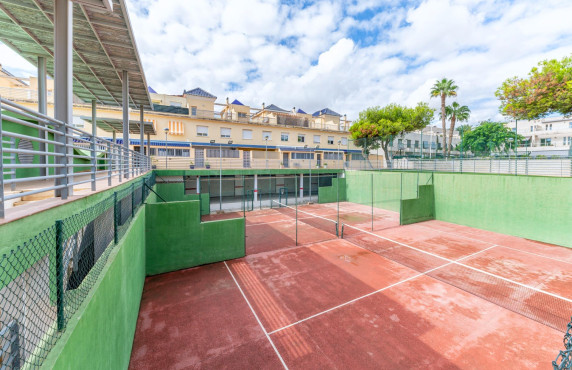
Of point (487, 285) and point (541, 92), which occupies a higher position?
point (541, 92)

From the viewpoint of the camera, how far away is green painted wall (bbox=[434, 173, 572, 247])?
13.4 meters

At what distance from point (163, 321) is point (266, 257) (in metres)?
5.29

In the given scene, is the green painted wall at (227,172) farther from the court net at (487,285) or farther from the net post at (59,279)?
the net post at (59,279)

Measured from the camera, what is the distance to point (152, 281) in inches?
370

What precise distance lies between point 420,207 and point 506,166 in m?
5.99

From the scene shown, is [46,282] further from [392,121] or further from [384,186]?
[392,121]

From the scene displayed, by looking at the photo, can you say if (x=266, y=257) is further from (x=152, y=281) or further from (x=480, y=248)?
(x=480, y=248)

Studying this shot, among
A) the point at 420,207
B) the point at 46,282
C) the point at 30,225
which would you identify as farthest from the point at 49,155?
the point at 420,207

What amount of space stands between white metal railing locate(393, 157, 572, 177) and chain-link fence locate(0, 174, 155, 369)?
2171 cm

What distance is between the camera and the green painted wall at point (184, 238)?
996 centimetres

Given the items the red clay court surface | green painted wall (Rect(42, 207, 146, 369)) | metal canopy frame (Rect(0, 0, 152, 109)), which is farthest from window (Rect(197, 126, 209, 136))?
green painted wall (Rect(42, 207, 146, 369))

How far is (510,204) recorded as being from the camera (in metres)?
15.2

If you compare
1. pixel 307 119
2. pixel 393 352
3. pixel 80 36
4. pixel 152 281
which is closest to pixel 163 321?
pixel 152 281

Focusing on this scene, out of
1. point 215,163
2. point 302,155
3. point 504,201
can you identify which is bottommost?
point 504,201
